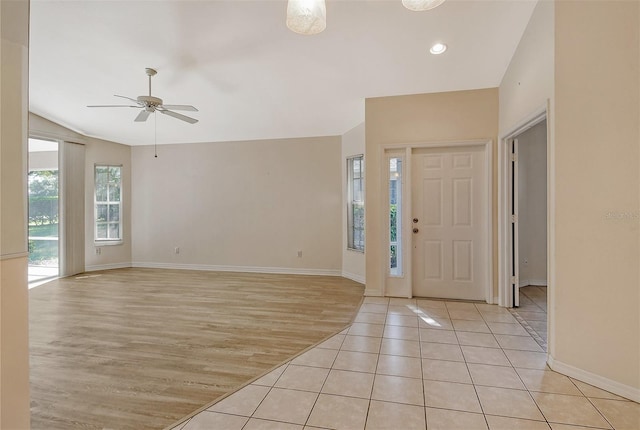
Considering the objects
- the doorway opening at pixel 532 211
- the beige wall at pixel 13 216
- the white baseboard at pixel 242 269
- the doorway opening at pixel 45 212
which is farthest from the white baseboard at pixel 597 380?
the doorway opening at pixel 45 212

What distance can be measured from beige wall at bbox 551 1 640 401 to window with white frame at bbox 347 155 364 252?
10.1 ft

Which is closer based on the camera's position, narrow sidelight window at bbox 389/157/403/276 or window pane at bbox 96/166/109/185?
narrow sidelight window at bbox 389/157/403/276

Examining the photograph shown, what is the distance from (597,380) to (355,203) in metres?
3.74

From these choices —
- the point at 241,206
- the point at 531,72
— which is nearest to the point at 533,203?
the point at 531,72

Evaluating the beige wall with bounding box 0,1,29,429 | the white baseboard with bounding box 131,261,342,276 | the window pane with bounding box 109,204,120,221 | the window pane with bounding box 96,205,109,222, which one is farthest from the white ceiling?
the white baseboard with bounding box 131,261,342,276

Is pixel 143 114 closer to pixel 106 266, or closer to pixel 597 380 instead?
pixel 106 266

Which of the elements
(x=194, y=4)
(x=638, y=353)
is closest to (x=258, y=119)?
(x=194, y=4)

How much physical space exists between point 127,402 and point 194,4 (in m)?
3.21

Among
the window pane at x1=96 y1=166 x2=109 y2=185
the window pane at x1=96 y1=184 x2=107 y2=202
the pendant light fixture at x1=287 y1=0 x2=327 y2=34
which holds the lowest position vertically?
the window pane at x1=96 y1=184 x2=107 y2=202

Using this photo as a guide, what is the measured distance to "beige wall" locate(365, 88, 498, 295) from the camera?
373cm

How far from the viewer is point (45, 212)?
5441mm

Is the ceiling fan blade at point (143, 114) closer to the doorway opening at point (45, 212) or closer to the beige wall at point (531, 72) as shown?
the doorway opening at point (45, 212)

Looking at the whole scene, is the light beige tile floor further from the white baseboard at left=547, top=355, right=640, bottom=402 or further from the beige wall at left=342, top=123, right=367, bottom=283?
the beige wall at left=342, top=123, right=367, bottom=283

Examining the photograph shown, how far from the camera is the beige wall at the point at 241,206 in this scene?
557 centimetres
